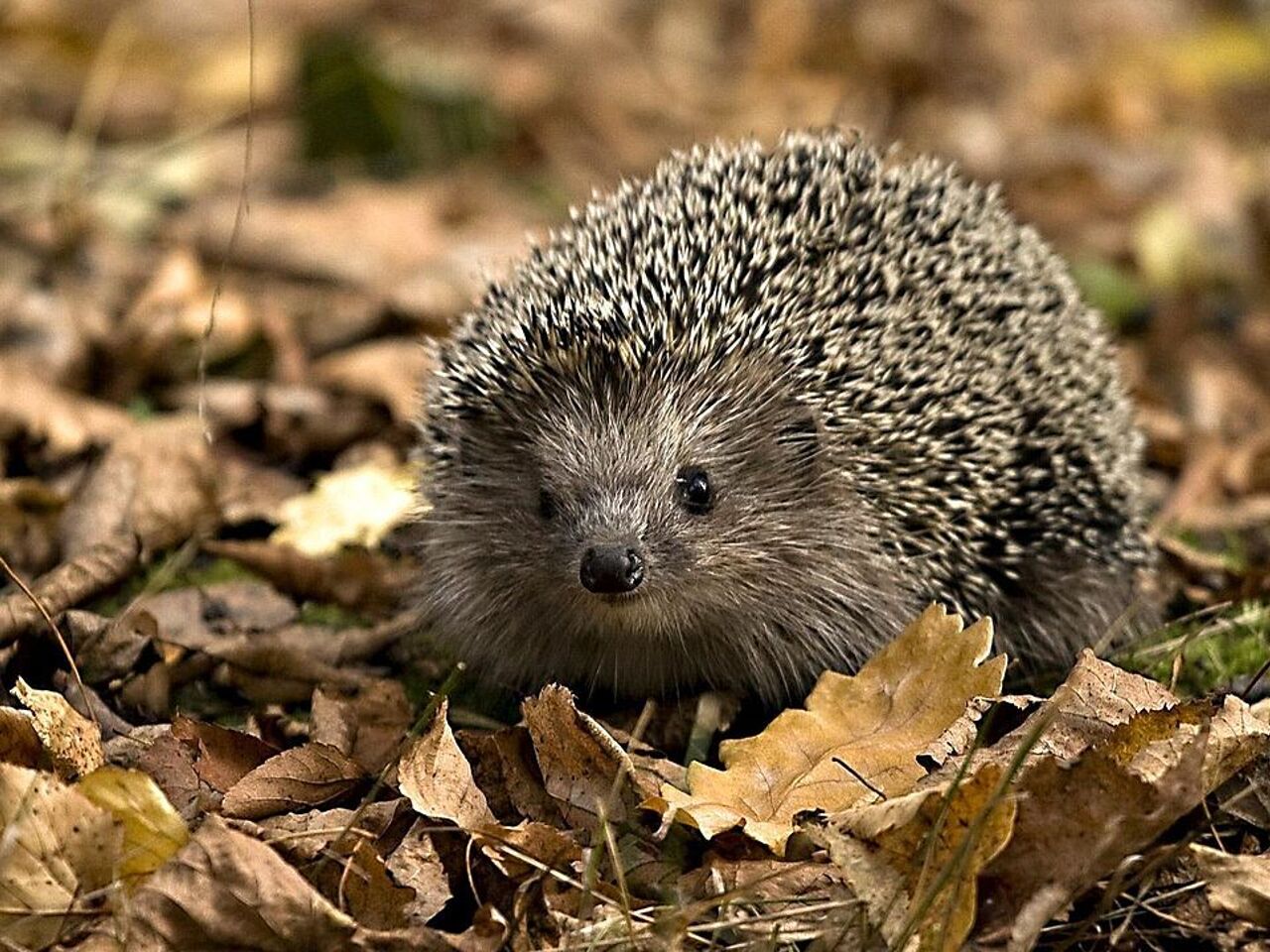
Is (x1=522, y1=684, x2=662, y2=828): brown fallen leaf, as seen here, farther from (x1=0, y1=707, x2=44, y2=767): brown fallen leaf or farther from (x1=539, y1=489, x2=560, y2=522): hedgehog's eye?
(x1=0, y1=707, x2=44, y2=767): brown fallen leaf

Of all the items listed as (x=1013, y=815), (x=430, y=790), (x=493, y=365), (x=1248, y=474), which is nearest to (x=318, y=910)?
(x=430, y=790)

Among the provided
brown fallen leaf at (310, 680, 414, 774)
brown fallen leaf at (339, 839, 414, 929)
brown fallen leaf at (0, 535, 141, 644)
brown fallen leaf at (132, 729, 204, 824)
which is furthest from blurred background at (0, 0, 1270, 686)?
brown fallen leaf at (339, 839, 414, 929)

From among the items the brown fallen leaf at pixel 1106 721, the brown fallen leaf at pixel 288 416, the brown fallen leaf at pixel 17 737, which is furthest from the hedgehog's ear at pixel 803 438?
the brown fallen leaf at pixel 288 416

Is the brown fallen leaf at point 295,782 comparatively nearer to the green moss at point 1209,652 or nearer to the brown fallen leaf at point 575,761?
the brown fallen leaf at point 575,761

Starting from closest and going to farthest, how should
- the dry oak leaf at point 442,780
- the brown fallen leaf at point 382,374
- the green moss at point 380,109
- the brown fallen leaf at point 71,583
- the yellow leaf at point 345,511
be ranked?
the dry oak leaf at point 442,780 → the brown fallen leaf at point 71,583 → the yellow leaf at point 345,511 → the brown fallen leaf at point 382,374 → the green moss at point 380,109

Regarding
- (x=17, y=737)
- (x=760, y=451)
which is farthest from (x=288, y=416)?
(x=17, y=737)

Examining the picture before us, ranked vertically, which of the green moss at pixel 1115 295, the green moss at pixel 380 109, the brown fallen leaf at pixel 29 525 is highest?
the green moss at pixel 380 109
